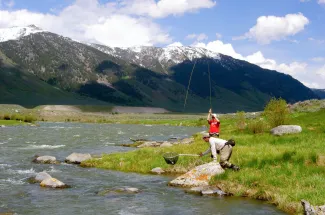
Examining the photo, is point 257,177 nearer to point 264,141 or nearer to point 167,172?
point 167,172

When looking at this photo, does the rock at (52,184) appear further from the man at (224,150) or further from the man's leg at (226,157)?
the man's leg at (226,157)

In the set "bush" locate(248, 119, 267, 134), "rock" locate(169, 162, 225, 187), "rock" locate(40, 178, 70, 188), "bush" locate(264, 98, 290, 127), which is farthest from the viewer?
"bush" locate(264, 98, 290, 127)

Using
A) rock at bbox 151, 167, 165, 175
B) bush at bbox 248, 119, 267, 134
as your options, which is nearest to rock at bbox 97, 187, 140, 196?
rock at bbox 151, 167, 165, 175

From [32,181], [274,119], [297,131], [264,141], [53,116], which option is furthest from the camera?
[53,116]

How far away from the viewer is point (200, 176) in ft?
75.5

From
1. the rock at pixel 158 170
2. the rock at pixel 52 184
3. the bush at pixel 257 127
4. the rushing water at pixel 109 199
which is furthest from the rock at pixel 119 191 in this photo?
the bush at pixel 257 127

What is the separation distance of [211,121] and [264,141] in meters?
14.5

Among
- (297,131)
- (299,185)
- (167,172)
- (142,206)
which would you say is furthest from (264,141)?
(142,206)

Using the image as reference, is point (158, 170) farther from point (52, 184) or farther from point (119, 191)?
point (52, 184)

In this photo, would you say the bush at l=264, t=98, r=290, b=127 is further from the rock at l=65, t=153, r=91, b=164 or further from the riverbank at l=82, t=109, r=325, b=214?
the rock at l=65, t=153, r=91, b=164

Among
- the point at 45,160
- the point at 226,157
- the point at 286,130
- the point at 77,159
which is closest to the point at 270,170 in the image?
the point at 226,157

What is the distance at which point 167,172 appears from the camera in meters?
28.4

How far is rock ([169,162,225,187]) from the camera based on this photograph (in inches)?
890

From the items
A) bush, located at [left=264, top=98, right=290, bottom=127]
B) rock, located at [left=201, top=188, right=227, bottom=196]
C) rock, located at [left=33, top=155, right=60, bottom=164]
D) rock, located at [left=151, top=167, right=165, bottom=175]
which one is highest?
bush, located at [left=264, top=98, right=290, bottom=127]
